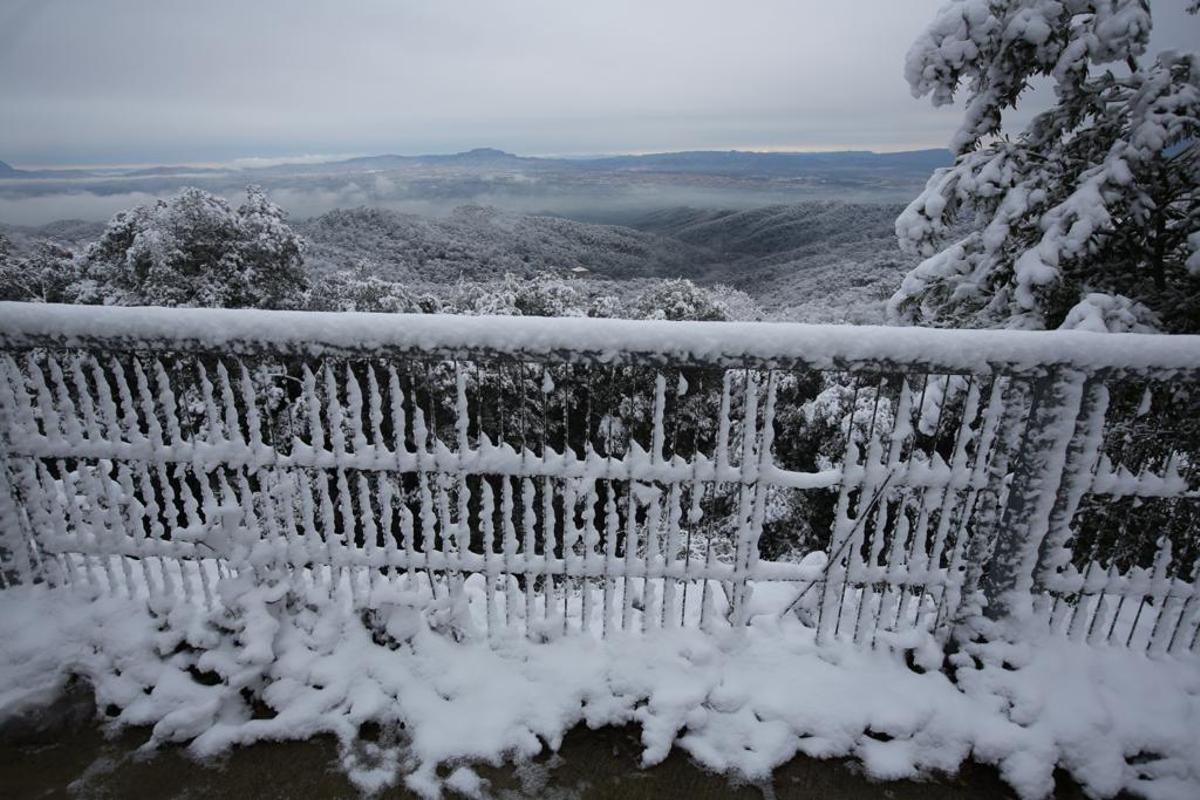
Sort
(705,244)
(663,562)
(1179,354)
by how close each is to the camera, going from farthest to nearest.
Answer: (705,244), (663,562), (1179,354)

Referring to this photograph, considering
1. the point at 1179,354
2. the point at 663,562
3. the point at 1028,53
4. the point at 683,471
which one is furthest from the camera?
the point at 1028,53

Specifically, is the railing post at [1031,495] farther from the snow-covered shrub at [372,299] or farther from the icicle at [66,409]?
the snow-covered shrub at [372,299]

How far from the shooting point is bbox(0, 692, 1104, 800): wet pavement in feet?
7.73

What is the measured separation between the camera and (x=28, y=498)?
2.93 metres

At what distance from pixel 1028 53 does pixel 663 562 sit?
20.8ft

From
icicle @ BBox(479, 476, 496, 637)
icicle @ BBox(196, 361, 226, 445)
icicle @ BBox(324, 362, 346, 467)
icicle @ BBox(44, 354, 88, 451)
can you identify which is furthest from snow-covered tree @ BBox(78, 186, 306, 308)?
icicle @ BBox(479, 476, 496, 637)

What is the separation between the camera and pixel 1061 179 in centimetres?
603

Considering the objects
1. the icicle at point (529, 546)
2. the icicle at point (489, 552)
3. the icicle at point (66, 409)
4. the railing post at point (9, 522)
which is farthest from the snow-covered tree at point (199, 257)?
the icicle at point (529, 546)

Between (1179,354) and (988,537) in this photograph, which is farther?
(988,537)

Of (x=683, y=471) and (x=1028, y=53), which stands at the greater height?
(x=1028, y=53)

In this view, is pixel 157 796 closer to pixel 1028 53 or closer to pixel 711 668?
pixel 711 668

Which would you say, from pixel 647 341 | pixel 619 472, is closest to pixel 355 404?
pixel 619 472

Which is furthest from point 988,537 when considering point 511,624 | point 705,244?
point 705,244

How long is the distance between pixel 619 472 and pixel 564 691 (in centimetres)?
95
